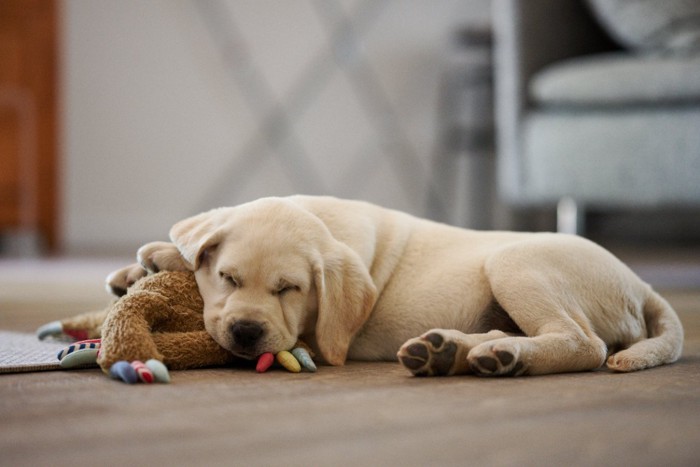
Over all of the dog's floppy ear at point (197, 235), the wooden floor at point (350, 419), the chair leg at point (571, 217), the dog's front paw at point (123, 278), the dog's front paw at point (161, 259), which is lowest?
the chair leg at point (571, 217)

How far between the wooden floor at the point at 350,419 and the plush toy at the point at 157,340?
1.1 inches

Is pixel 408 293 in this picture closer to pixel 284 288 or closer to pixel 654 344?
pixel 284 288

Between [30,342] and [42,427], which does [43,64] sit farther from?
[42,427]

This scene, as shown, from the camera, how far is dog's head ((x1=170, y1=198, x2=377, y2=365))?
48.1 inches

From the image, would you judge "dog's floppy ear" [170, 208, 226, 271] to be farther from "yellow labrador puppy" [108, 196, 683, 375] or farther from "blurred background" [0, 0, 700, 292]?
"blurred background" [0, 0, 700, 292]

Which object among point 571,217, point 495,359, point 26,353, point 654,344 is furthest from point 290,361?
point 571,217

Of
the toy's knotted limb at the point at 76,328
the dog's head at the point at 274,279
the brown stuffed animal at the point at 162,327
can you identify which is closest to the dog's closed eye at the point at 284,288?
the dog's head at the point at 274,279

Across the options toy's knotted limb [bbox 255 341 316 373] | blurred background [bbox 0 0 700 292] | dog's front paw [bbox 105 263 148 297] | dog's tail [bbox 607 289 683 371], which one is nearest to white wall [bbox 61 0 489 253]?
blurred background [bbox 0 0 700 292]

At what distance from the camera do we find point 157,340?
121cm

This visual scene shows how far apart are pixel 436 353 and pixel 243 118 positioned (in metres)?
3.45

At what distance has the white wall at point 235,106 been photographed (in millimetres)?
4230

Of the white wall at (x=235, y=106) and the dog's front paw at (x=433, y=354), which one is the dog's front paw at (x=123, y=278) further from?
the white wall at (x=235, y=106)

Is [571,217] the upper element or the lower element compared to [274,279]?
lower

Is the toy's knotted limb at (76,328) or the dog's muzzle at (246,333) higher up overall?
the dog's muzzle at (246,333)
